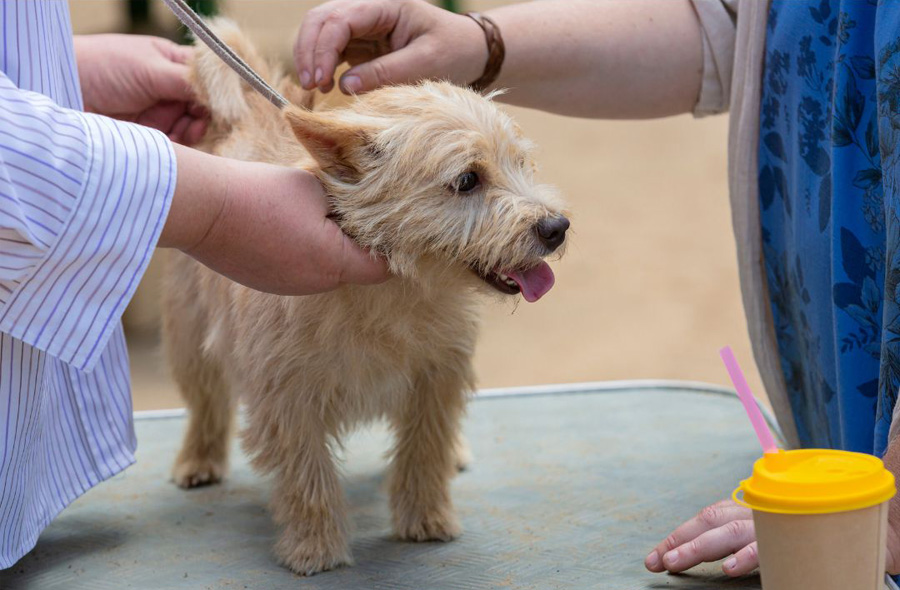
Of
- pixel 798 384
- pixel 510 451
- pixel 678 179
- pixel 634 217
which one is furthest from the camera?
pixel 678 179

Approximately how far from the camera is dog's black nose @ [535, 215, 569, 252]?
1256 mm

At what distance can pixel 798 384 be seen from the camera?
1.74 metres

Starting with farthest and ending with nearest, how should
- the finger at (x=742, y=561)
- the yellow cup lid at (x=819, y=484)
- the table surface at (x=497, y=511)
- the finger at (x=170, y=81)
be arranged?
1. the finger at (x=170, y=81)
2. the table surface at (x=497, y=511)
3. the finger at (x=742, y=561)
4. the yellow cup lid at (x=819, y=484)

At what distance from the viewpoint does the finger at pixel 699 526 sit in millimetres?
1261

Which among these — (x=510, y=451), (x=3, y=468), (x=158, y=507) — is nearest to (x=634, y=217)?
(x=510, y=451)

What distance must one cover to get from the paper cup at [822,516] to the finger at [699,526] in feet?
1.16

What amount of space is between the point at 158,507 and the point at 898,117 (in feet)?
4.32

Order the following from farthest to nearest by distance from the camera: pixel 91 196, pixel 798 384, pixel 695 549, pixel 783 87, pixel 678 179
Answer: pixel 678 179 < pixel 798 384 < pixel 783 87 < pixel 695 549 < pixel 91 196

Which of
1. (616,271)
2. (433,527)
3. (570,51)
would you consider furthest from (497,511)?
(616,271)

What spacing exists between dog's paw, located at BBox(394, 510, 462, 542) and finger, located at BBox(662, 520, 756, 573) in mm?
414

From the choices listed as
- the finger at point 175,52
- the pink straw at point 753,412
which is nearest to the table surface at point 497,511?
the pink straw at point 753,412

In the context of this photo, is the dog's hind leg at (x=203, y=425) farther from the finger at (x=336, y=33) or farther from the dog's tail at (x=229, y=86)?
the finger at (x=336, y=33)

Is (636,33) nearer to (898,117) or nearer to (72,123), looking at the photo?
(898,117)

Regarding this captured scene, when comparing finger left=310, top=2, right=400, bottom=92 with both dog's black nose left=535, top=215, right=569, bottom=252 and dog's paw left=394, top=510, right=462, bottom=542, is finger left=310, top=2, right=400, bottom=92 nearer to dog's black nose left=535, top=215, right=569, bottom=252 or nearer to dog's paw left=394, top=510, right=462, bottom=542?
dog's black nose left=535, top=215, right=569, bottom=252
